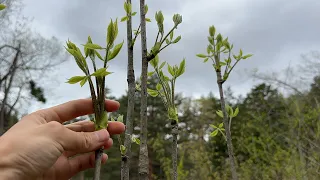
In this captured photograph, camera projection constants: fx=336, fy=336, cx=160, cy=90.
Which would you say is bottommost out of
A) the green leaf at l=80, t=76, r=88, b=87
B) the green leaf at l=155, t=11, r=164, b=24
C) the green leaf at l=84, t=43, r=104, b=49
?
the green leaf at l=80, t=76, r=88, b=87

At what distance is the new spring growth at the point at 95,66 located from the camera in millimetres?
576

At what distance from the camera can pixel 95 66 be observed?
23.7 inches

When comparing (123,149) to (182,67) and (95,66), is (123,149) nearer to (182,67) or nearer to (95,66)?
(95,66)

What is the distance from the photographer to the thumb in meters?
0.62

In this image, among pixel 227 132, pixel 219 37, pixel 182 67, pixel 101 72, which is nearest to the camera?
pixel 101 72

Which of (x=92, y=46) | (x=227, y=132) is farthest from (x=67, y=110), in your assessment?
(x=227, y=132)

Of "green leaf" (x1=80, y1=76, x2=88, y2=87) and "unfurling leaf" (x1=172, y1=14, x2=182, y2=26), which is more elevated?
"unfurling leaf" (x1=172, y1=14, x2=182, y2=26)

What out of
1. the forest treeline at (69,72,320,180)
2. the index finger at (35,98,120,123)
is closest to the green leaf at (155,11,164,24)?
the index finger at (35,98,120,123)

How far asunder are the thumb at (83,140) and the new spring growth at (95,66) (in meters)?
0.02

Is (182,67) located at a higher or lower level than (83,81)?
higher

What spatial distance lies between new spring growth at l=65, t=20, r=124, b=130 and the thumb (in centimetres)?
2

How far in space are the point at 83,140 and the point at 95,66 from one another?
152mm

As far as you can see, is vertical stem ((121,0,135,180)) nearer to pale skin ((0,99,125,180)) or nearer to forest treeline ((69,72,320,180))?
pale skin ((0,99,125,180))

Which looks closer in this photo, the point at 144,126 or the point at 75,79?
the point at 75,79
